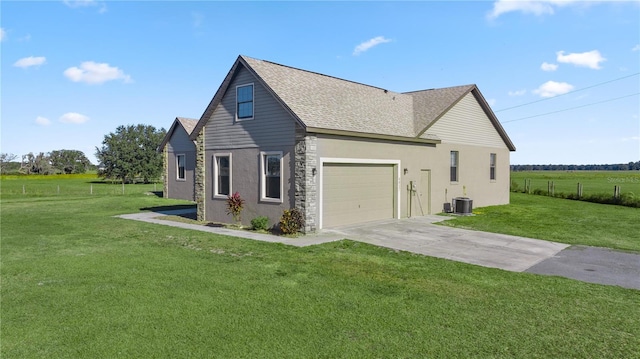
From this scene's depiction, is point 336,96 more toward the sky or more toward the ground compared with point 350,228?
more toward the sky

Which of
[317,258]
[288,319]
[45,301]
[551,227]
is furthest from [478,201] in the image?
[45,301]

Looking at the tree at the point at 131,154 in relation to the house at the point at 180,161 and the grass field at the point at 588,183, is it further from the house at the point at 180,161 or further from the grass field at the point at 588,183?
the grass field at the point at 588,183

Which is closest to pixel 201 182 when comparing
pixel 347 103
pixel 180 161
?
pixel 347 103

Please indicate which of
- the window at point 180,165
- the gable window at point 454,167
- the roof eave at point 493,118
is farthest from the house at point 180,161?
the roof eave at point 493,118

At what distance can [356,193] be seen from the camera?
15.4 metres

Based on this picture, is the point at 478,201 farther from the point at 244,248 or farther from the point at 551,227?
the point at 244,248

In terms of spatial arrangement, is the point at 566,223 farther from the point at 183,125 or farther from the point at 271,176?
the point at 183,125

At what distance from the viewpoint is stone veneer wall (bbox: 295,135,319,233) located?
43.7ft

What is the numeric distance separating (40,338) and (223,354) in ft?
8.24

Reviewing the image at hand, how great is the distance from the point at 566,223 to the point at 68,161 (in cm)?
11432

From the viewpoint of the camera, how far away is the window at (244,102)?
15.2m

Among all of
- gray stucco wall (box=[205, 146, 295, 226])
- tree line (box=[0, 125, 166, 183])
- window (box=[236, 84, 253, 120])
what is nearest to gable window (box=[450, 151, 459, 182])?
gray stucco wall (box=[205, 146, 295, 226])

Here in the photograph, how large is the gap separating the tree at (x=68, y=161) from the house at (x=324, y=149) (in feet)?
326

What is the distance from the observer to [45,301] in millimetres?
6359
